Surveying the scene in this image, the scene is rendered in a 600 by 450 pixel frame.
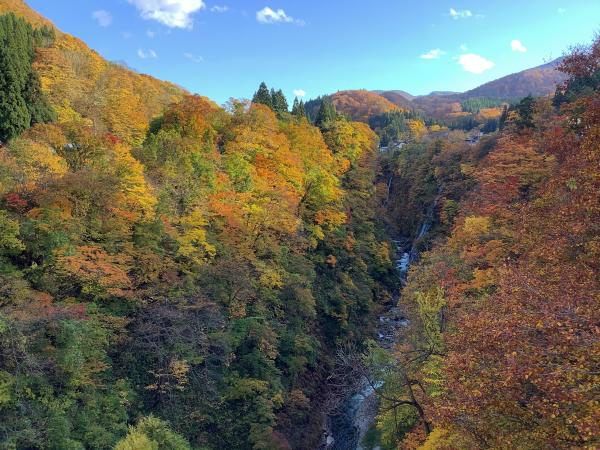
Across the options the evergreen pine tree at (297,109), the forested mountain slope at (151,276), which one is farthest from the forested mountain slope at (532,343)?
the evergreen pine tree at (297,109)

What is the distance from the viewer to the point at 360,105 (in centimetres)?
15812

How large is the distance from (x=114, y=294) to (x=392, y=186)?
5624 centimetres

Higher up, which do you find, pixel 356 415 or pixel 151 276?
pixel 151 276

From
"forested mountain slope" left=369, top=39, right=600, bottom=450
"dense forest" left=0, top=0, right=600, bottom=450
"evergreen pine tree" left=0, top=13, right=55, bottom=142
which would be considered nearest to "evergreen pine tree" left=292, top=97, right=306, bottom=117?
"dense forest" left=0, top=0, right=600, bottom=450

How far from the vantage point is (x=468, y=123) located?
388ft

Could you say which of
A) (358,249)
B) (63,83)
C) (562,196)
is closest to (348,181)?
(358,249)

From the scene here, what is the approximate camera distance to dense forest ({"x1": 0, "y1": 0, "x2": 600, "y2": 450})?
848cm

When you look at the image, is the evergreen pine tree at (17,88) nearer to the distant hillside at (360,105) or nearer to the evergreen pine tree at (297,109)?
the evergreen pine tree at (297,109)

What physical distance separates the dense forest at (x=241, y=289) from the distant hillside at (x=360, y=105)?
4461 inches

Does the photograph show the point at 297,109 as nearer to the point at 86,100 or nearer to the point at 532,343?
the point at 86,100

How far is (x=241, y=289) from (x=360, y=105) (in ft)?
488

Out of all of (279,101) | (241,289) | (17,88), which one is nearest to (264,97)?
(279,101)

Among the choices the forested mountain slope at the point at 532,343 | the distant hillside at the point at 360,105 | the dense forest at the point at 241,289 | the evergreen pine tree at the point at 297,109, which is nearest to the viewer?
the forested mountain slope at the point at 532,343

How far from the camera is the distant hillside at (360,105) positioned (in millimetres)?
146125
